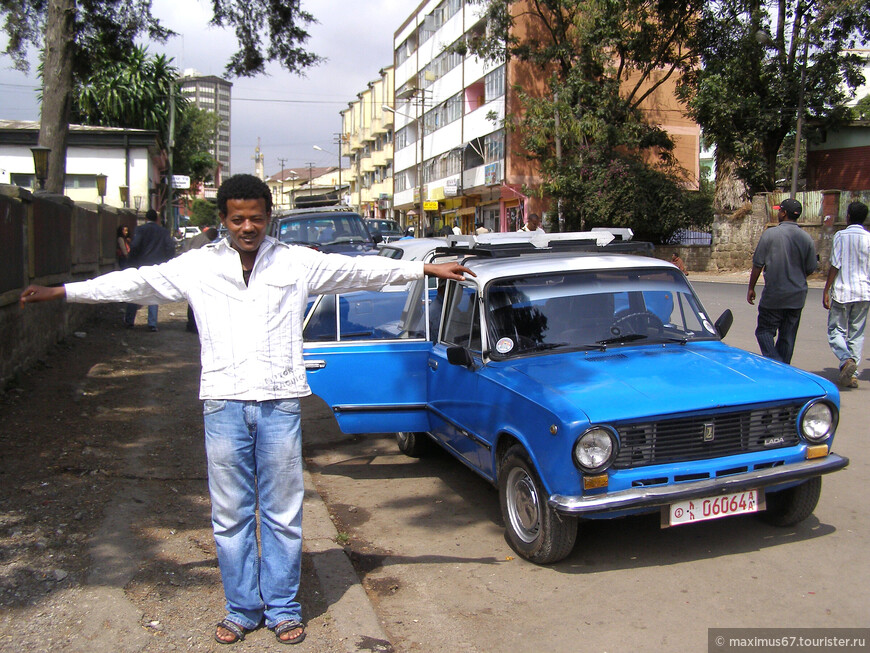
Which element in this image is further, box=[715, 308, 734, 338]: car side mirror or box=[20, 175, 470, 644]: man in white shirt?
box=[715, 308, 734, 338]: car side mirror

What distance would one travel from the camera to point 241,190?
133 inches

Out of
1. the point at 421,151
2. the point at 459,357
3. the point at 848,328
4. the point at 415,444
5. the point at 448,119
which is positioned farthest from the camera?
the point at 421,151

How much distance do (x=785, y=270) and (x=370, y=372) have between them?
4395 mm

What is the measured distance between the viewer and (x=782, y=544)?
4.60m

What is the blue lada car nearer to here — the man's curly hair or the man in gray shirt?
the man's curly hair

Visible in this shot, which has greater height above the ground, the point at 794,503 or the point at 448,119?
the point at 448,119

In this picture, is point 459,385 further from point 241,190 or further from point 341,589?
point 241,190

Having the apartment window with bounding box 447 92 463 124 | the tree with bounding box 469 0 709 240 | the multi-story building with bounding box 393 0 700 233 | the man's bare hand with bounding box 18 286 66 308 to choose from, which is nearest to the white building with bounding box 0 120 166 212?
the multi-story building with bounding box 393 0 700 233

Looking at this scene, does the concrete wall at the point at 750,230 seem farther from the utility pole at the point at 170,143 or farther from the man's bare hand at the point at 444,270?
the man's bare hand at the point at 444,270

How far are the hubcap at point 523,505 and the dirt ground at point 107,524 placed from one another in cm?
117

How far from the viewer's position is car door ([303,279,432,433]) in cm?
569

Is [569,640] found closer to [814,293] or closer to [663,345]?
[663,345]

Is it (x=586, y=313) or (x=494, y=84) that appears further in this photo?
(x=494, y=84)

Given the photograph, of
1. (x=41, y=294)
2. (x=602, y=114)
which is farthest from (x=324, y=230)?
(x=602, y=114)
